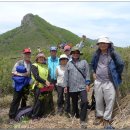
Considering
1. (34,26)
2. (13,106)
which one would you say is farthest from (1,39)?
(13,106)

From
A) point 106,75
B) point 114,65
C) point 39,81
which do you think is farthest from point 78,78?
point 39,81

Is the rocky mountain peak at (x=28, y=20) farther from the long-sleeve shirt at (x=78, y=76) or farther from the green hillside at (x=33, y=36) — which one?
the long-sleeve shirt at (x=78, y=76)

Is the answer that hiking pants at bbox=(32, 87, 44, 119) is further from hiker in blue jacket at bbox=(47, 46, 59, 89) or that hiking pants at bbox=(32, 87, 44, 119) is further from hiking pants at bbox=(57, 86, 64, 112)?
hiker in blue jacket at bbox=(47, 46, 59, 89)

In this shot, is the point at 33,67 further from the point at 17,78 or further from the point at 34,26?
the point at 34,26

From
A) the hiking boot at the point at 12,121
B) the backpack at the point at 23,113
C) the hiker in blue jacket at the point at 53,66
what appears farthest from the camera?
the hiker in blue jacket at the point at 53,66

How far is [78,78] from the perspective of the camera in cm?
1058

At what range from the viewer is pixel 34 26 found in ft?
233

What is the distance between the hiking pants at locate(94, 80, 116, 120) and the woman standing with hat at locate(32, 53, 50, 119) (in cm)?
148

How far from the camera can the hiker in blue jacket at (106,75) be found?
10039 mm

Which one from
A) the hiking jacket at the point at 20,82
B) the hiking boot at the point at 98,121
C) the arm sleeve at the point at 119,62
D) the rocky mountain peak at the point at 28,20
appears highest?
the rocky mountain peak at the point at 28,20

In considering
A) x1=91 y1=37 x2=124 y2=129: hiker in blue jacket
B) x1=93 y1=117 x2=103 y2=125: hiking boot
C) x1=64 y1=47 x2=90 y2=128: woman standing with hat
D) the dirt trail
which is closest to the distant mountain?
the dirt trail

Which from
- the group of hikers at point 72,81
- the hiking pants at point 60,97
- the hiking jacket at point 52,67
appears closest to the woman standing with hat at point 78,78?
the group of hikers at point 72,81

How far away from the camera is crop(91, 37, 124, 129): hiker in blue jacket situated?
10039mm

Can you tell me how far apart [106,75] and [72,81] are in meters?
0.93
